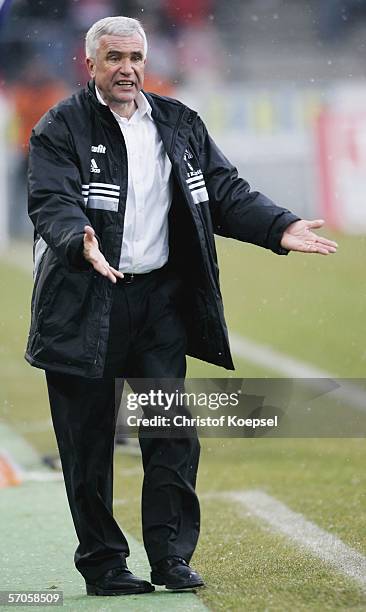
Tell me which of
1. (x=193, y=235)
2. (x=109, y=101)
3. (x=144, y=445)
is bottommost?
(x=144, y=445)

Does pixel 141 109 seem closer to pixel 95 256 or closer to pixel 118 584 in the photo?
pixel 95 256

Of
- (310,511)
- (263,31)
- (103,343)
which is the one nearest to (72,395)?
(103,343)

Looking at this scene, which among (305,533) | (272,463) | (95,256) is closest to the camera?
(95,256)

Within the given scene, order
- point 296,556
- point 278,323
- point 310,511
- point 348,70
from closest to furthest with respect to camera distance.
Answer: point 296,556 < point 310,511 < point 278,323 < point 348,70

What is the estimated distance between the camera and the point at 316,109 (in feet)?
60.8

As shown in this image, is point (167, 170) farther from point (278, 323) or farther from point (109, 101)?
point (278, 323)

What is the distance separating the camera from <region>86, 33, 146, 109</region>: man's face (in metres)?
4.12

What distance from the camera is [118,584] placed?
13.8 feet

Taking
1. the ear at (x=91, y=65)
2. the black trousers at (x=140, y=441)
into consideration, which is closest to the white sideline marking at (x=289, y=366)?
the black trousers at (x=140, y=441)

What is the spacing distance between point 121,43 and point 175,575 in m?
1.44

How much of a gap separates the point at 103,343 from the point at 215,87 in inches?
648

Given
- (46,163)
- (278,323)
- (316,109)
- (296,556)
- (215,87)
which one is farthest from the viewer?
(215,87)

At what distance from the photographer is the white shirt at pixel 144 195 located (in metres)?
4.16

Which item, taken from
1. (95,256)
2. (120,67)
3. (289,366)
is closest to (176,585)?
(95,256)
